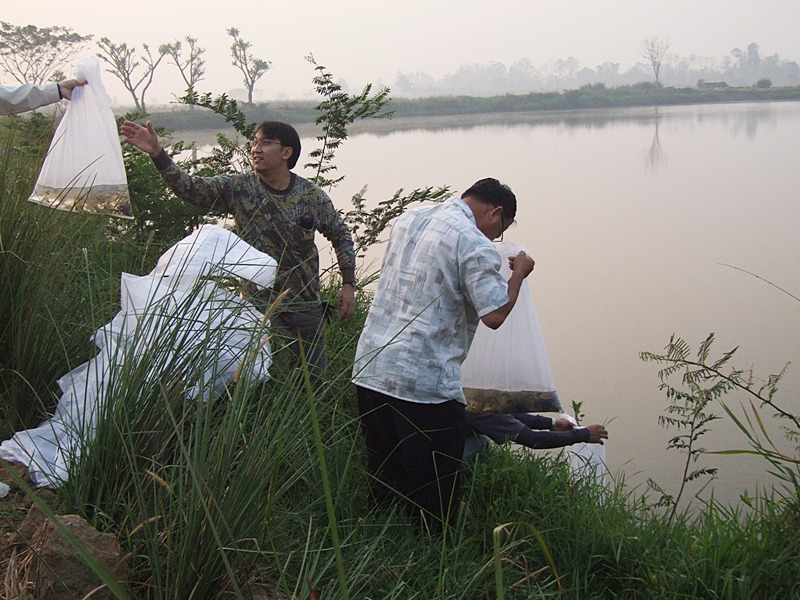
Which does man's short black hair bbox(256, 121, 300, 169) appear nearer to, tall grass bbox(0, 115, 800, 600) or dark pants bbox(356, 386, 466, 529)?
tall grass bbox(0, 115, 800, 600)

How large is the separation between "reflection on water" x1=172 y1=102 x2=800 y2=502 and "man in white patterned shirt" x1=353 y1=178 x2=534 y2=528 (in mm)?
1995

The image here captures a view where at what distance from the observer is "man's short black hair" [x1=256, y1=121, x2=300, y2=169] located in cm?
430

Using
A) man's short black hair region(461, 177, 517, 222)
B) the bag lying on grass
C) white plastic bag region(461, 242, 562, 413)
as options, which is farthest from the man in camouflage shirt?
man's short black hair region(461, 177, 517, 222)

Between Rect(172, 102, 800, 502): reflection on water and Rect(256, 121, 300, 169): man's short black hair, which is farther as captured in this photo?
Rect(172, 102, 800, 502): reflection on water

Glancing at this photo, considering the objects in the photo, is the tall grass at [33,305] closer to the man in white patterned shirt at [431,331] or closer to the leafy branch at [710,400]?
the man in white patterned shirt at [431,331]

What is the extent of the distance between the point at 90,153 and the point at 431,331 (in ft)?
6.13

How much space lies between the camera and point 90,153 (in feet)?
13.6

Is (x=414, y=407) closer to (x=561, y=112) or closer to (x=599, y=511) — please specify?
(x=599, y=511)

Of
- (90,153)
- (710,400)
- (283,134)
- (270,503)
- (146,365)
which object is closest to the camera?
(270,503)

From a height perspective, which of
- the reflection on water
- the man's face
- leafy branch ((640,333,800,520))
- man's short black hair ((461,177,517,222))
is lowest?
the reflection on water

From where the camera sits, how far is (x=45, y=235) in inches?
136

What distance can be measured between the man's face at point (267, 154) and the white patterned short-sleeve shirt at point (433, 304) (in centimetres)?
115

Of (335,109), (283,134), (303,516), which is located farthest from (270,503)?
(335,109)

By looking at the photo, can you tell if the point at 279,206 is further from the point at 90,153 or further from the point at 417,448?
the point at 417,448
